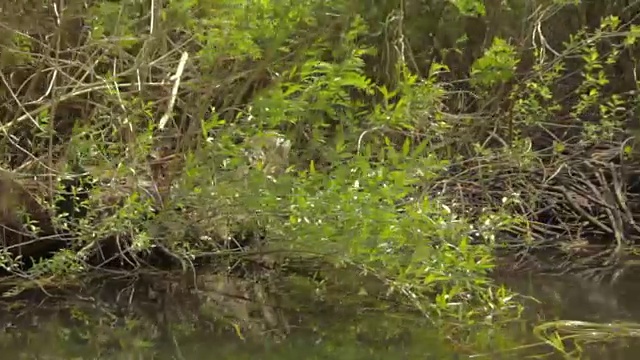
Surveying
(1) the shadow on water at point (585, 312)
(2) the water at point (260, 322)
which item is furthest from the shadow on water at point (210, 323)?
(1) the shadow on water at point (585, 312)

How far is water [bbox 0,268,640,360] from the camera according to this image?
199 centimetres

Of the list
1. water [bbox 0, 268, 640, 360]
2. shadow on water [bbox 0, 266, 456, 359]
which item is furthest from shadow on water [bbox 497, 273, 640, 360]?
shadow on water [bbox 0, 266, 456, 359]

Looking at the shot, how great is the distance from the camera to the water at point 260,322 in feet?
6.54

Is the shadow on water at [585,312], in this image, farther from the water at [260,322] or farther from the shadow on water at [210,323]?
the shadow on water at [210,323]

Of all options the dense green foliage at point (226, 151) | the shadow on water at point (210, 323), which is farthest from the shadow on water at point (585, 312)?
the shadow on water at point (210, 323)

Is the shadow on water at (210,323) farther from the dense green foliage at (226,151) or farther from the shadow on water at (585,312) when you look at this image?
the shadow on water at (585,312)

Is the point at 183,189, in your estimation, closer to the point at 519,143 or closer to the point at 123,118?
the point at 123,118

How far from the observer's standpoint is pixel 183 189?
233 cm

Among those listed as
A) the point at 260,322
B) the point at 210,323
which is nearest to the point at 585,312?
the point at 260,322

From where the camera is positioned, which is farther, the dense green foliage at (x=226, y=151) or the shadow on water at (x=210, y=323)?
the dense green foliage at (x=226, y=151)

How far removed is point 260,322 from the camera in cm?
221

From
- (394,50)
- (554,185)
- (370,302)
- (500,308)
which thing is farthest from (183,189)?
(554,185)

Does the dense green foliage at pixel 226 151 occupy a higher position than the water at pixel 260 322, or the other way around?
the dense green foliage at pixel 226 151

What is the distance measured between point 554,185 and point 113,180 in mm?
1778
